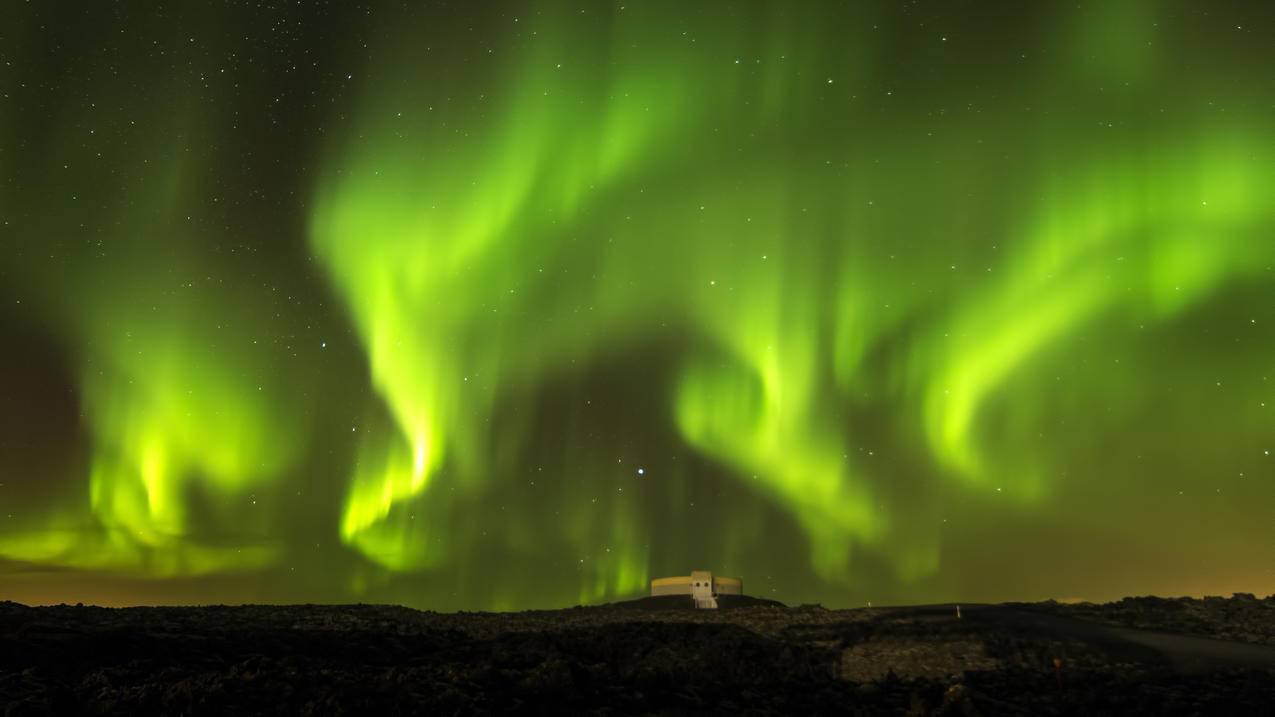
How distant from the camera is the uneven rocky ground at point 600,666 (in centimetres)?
2216

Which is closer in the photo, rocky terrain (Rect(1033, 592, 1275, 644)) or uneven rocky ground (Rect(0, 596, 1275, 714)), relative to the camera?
uneven rocky ground (Rect(0, 596, 1275, 714))

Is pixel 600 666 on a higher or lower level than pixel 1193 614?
lower

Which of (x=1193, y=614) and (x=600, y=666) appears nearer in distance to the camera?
(x=600, y=666)

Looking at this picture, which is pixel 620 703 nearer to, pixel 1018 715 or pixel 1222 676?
pixel 1018 715

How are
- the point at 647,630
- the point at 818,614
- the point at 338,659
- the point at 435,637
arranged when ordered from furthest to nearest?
1. the point at 818,614
2. the point at 647,630
3. the point at 435,637
4. the point at 338,659

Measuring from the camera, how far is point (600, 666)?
1133 inches

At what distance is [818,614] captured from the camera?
49.2 metres

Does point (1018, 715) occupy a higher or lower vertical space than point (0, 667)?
lower

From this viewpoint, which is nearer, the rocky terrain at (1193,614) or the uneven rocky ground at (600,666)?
the uneven rocky ground at (600,666)

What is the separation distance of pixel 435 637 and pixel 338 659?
6329 millimetres

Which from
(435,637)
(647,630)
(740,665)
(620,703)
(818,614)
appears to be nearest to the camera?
(620,703)

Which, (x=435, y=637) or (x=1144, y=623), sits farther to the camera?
(x=1144, y=623)

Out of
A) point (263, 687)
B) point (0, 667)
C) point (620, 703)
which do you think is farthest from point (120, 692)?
point (620, 703)

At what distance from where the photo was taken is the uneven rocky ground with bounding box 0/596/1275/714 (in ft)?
72.7
